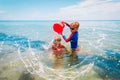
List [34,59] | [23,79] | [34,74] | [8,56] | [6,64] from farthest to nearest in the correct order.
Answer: [8,56] → [34,59] → [6,64] → [34,74] → [23,79]

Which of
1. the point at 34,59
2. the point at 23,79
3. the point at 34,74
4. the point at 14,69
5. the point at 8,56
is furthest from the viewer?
the point at 8,56

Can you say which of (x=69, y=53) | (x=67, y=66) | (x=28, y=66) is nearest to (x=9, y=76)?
(x=28, y=66)

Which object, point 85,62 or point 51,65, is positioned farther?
point 85,62

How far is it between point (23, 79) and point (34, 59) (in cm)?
375

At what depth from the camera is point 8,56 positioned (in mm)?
12883

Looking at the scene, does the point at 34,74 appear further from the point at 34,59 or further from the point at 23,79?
the point at 34,59

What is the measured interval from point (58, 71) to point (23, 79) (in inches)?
66.0

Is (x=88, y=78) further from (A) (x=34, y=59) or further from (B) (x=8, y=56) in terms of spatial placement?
(B) (x=8, y=56)

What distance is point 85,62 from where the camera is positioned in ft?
36.1

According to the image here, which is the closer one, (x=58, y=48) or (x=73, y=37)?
(x=58, y=48)

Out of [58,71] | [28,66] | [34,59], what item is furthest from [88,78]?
[34,59]

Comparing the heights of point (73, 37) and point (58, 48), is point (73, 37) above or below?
above

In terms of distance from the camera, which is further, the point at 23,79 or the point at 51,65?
the point at 51,65

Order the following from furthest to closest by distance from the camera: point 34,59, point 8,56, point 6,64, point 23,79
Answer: point 8,56 < point 34,59 < point 6,64 < point 23,79
